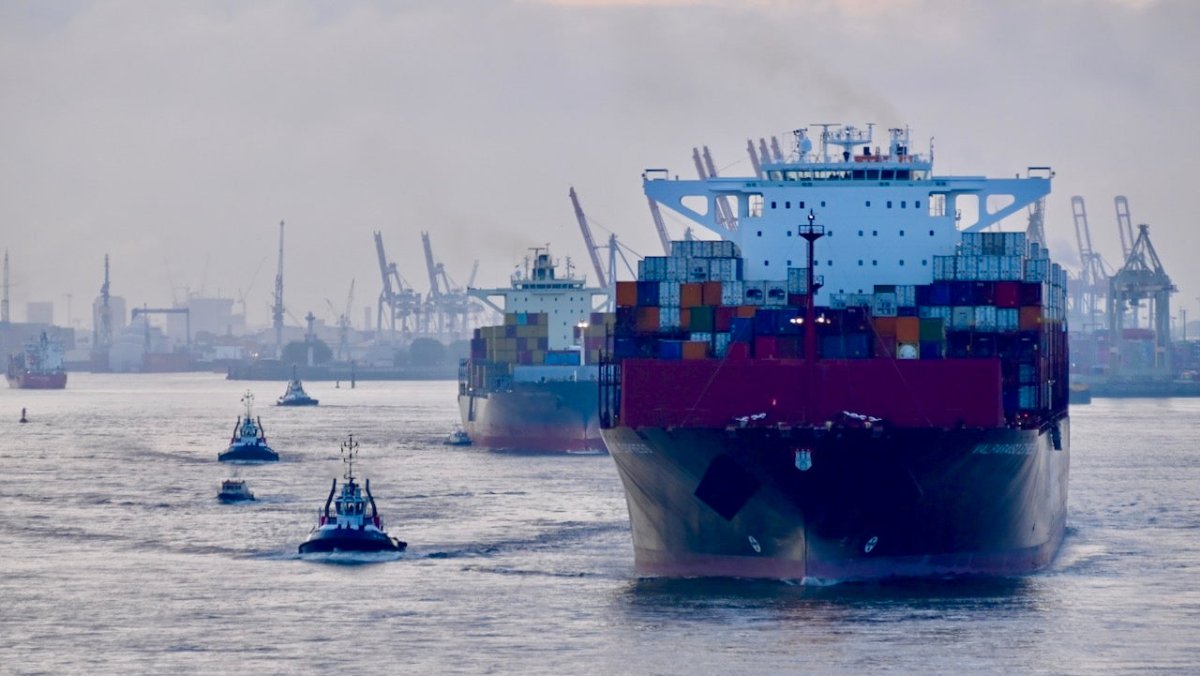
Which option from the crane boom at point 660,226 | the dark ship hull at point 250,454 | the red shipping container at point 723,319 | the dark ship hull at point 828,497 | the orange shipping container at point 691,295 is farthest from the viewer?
the crane boom at point 660,226

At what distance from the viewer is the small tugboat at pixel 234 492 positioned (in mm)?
79312

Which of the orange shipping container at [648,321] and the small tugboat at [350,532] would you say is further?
the small tugboat at [350,532]

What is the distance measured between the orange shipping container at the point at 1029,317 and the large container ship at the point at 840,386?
0.17 feet

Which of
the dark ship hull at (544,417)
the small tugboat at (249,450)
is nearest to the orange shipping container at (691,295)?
the small tugboat at (249,450)

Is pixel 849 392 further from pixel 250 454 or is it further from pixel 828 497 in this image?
pixel 250 454

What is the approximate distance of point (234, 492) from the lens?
79.5m

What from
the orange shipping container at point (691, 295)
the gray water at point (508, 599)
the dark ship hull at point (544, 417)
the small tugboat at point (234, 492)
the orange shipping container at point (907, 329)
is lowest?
the gray water at point (508, 599)

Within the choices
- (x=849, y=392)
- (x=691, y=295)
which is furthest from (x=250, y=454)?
(x=849, y=392)

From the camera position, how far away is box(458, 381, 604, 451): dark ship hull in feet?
374

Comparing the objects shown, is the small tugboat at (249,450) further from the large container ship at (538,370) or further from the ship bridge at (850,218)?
the ship bridge at (850,218)

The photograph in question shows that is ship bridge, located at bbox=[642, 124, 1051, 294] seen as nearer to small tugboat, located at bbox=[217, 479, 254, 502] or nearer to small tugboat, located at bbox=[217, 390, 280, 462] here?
small tugboat, located at bbox=[217, 479, 254, 502]

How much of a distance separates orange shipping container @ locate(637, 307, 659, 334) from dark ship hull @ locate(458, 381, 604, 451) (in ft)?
188

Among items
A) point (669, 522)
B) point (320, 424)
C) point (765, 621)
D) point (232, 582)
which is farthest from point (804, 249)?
point (320, 424)

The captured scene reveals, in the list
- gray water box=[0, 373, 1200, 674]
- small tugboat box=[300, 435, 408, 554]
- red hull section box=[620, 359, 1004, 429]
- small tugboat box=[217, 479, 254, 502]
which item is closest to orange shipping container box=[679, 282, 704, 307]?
red hull section box=[620, 359, 1004, 429]
